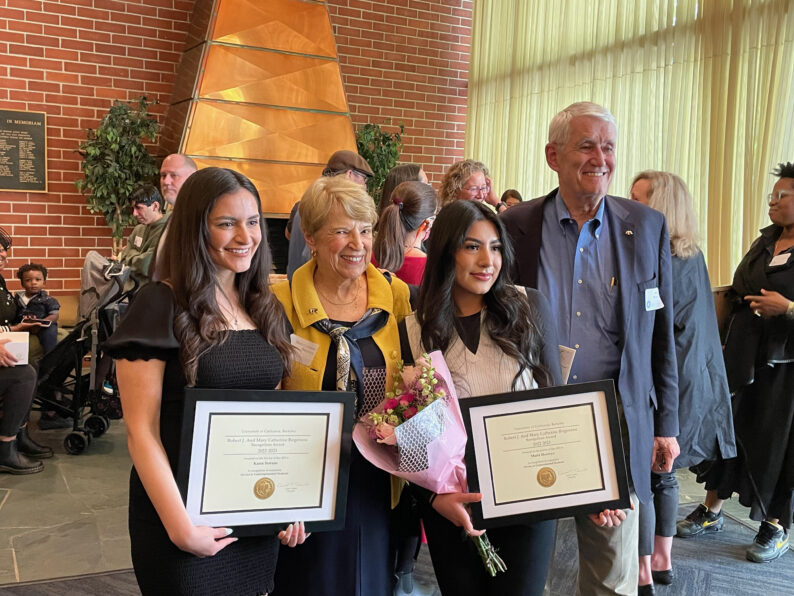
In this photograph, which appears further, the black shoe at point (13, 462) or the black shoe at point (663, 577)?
the black shoe at point (13, 462)

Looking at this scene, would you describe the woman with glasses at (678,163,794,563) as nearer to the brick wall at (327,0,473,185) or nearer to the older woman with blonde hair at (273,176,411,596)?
the older woman with blonde hair at (273,176,411,596)

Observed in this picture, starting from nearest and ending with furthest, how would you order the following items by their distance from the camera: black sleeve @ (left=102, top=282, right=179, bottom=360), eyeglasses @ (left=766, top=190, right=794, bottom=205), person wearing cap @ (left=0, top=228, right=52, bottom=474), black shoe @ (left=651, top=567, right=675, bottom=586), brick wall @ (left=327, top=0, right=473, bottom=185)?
black sleeve @ (left=102, top=282, right=179, bottom=360) < black shoe @ (left=651, top=567, right=675, bottom=586) < eyeglasses @ (left=766, top=190, right=794, bottom=205) < person wearing cap @ (left=0, top=228, right=52, bottom=474) < brick wall @ (left=327, top=0, right=473, bottom=185)

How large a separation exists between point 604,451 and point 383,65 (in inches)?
270

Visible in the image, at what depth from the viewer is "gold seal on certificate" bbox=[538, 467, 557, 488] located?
1.58m

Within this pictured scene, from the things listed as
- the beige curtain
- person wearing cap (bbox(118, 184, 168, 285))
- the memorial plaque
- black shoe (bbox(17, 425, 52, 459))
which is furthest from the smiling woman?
the memorial plaque

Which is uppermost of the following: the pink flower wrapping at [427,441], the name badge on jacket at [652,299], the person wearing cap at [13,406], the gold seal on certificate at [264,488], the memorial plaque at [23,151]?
the memorial plaque at [23,151]

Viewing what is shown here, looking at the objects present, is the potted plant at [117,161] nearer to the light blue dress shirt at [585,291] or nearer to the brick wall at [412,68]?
the brick wall at [412,68]

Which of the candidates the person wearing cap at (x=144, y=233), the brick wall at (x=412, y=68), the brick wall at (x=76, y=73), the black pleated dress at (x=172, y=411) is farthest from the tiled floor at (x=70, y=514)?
the brick wall at (x=412, y=68)

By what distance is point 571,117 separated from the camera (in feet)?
6.84

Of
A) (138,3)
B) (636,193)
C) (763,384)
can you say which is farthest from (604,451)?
(138,3)

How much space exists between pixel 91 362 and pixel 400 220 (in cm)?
276

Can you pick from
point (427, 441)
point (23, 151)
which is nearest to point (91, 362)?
point (23, 151)

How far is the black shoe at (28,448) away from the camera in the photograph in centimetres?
446

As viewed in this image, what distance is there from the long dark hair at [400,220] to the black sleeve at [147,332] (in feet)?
4.81
